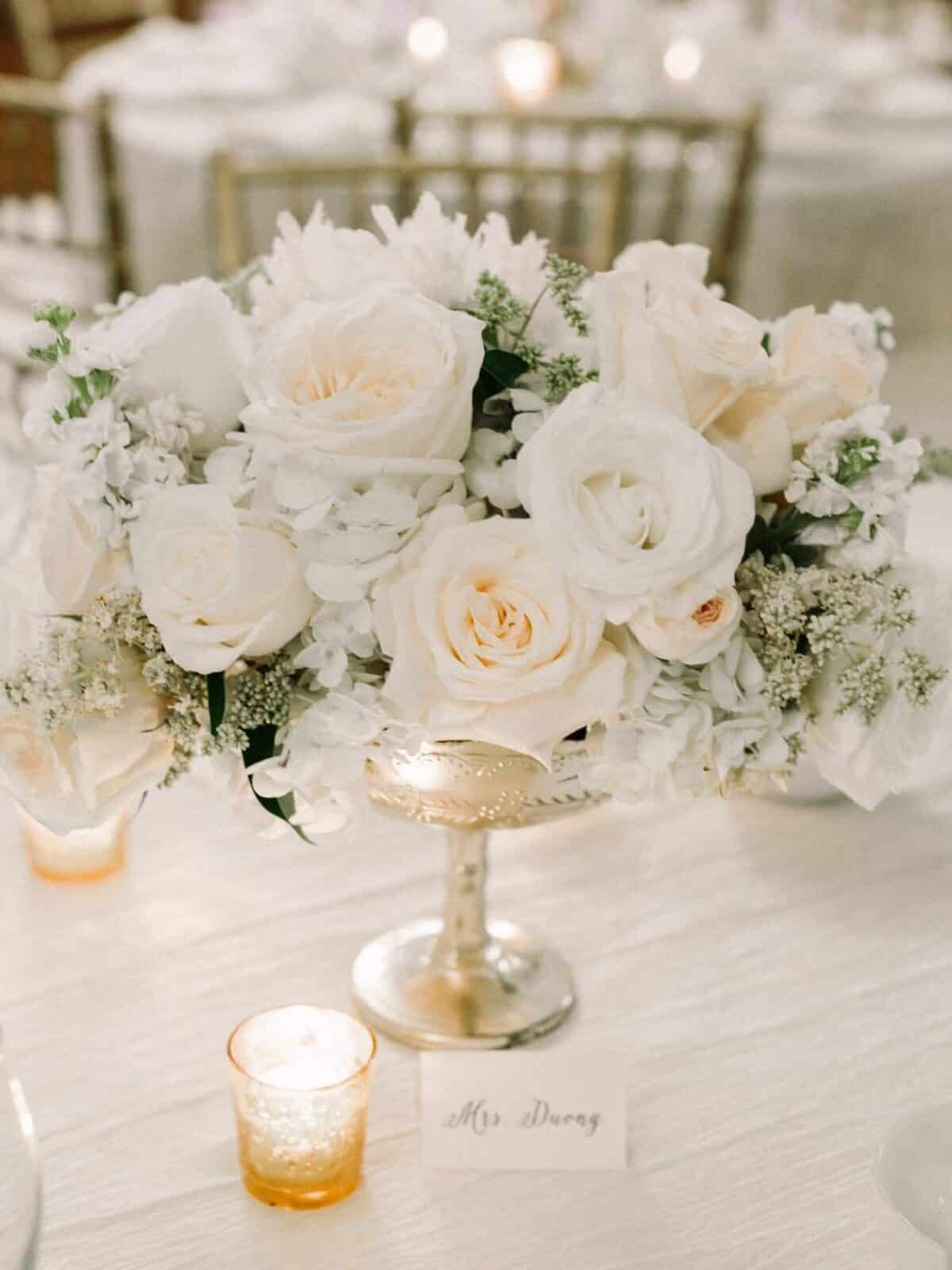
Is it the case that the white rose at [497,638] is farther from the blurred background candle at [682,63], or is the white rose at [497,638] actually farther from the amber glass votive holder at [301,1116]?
the blurred background candle at [682,63]

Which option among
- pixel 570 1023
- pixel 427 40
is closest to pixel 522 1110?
pixel 570 1023

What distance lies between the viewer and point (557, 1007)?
95 cm

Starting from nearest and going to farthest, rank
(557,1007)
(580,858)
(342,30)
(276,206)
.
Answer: (557,1007), (580,858), (276,206), (342,30)

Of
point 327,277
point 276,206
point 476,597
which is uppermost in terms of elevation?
point 327,277

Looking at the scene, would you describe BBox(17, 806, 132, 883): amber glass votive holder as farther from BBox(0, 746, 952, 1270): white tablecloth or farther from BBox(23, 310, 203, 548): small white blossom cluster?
BBox(23, 310, 203, 548): small white blossom cluster

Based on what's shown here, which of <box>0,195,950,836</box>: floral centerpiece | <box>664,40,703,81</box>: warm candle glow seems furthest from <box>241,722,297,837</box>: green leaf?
<box>664,40,703,81</box>: warm candle glow

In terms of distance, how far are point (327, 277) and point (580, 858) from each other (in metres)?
0.51

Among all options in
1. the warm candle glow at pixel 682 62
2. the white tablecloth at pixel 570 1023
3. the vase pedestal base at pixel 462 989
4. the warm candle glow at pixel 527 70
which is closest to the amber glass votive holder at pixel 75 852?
the white tablecloth at pixel 570 1023

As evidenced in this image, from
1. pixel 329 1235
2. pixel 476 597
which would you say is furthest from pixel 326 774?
pixel 329 1235

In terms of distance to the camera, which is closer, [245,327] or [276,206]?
[245,327]

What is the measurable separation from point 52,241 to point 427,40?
1149mm

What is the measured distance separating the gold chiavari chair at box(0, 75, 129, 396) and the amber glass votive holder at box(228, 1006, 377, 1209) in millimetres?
1771

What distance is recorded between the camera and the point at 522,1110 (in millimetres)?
851

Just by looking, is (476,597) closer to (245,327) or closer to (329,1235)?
(245,327)
